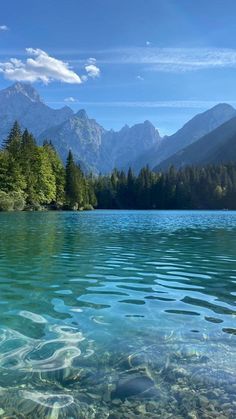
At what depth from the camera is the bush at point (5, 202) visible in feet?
271

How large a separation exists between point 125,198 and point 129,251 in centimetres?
16525

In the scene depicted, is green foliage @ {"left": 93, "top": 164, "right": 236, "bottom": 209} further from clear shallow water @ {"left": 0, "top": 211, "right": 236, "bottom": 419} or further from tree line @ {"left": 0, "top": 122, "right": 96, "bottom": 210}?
clear shallow water @ {"left": 0, "top": 211, "right": 236, "bottom": 419}

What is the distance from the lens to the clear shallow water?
684cm

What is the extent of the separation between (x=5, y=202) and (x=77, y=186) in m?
39.1

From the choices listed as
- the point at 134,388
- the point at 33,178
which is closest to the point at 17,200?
the point at 33,178

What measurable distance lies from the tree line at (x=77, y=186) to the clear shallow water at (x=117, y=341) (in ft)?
225

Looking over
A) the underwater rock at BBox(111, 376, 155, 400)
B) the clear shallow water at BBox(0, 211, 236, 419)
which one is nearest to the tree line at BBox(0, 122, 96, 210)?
the clear shallow water at BBox(0, 211, 236, 419)

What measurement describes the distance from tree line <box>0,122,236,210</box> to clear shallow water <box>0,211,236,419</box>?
6848cm

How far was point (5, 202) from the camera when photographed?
3253 inches

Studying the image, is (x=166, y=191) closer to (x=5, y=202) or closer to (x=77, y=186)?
(x=77, y=186)

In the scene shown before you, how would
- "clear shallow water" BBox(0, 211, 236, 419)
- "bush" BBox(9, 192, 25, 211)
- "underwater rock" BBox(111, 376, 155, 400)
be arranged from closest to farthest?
"clear shallow water" BBox(0, 211, 236, 419) → "underwater rock" BBox(111, 376, 155, 400) → "bush" BBox(9, 192, 25, 211)

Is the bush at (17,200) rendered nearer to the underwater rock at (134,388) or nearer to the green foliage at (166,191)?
the underwater rock at (134,388)

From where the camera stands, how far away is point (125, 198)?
192000 millimetres

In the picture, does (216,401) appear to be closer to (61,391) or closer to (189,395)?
(189,395)
